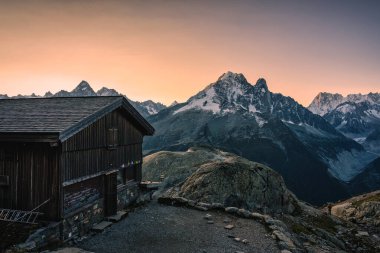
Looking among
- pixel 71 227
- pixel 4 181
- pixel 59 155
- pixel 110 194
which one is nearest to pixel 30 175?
pixel 4 181

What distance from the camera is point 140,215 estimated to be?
2191cm

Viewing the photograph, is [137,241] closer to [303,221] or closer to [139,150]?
[139,150]

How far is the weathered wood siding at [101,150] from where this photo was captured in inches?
647

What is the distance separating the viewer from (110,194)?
20734 millimetres

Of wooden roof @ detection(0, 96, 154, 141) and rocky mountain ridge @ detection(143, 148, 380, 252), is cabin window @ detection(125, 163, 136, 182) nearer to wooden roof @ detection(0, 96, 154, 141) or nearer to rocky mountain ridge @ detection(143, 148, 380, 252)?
rocky mountain ridge @ detection(143, 148, 380, 252)

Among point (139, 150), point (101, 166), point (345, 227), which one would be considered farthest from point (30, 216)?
point (345, 227)

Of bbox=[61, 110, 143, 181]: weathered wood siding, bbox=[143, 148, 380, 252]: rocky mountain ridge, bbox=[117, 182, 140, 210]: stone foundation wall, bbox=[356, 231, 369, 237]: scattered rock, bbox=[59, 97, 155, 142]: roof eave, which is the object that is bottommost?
bbox=[356, 231, 369, 237]: scattered rock

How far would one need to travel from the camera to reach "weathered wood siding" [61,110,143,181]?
16.4 meters

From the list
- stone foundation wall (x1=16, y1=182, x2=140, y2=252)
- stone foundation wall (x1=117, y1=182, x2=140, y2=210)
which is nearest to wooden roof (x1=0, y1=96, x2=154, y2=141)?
stone foundation wall (x1=16, y1=182, x2=140, y2=252)

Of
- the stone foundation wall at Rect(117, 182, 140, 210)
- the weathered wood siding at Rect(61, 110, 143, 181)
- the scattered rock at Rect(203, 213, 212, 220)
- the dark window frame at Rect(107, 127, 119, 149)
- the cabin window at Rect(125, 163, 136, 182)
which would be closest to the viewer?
the weathered wood siding at Rect(61, 110, 143, 181)

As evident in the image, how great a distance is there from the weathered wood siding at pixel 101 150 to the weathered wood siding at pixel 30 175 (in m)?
0.67

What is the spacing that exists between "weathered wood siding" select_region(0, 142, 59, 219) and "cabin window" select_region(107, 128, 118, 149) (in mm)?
4819

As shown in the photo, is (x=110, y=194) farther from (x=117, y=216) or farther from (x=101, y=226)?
(x=101, y=226)

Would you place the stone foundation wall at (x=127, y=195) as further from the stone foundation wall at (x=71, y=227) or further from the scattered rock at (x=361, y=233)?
the scattered rock at (x=361, y=233)
